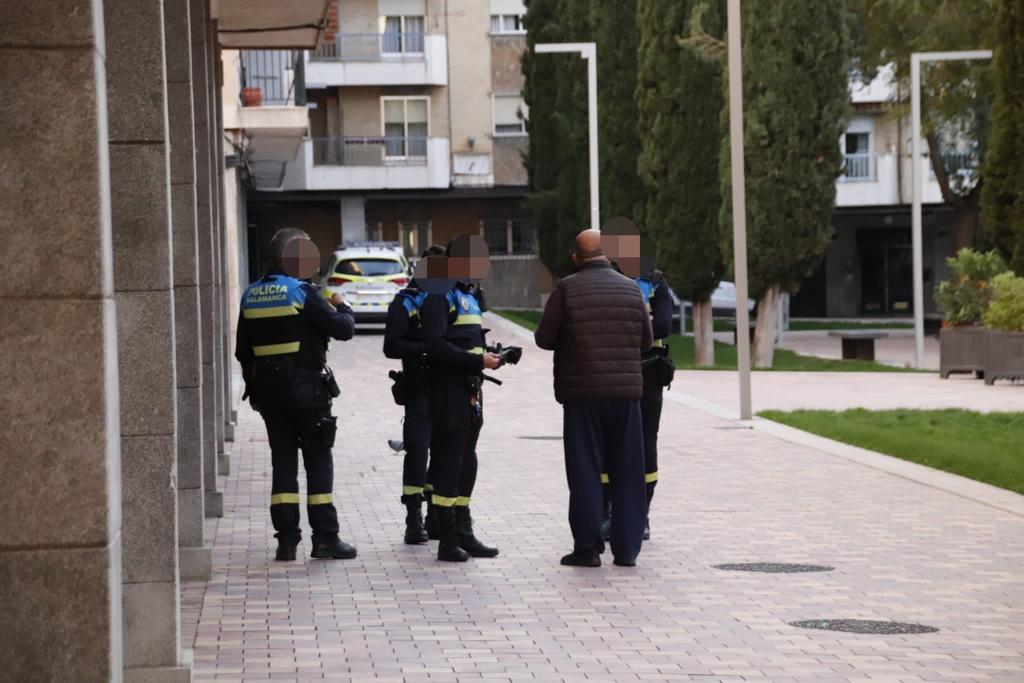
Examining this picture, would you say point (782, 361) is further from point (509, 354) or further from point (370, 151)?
point (370, 151)

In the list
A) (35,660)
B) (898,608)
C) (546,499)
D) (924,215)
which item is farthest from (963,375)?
(924,215)

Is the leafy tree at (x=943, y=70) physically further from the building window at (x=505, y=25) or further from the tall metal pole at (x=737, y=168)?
the building window at (x=505, y=25)

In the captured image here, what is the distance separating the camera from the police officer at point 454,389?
11.0 meters

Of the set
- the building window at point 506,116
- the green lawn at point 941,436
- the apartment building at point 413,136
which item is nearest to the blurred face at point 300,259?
the green lawn at point 941,436

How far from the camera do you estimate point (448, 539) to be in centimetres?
1099

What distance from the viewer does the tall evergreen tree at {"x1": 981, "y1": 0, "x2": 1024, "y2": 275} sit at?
21.7 meters

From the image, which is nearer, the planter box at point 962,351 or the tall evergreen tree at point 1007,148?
the tall evergreen tree at point 1007,148

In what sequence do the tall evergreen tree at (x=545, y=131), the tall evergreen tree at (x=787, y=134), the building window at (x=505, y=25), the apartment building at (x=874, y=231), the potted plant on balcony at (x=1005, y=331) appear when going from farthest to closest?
the building window at (x=505, y=25) → the apartment building at (x=874, y=231) → the tall evergreen tree at (x=545, y=131) → the tall evergreen tree at (x=787, y=134) → the potted plant on balcony at (x=1005, y=331)

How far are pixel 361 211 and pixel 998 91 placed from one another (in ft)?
128

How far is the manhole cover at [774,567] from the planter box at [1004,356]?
15.2 metres

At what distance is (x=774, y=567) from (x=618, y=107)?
30.7 m

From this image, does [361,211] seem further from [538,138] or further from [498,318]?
[498,318]

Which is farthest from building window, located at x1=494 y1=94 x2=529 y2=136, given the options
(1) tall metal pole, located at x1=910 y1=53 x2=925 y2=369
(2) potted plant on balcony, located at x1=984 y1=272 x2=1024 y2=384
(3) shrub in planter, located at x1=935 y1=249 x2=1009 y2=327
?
(2) potted plant on balcony, located at x1=984 y1=272 x2=1024 y2=384

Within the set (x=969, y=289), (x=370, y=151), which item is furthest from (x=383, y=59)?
(x=969, y=289)
